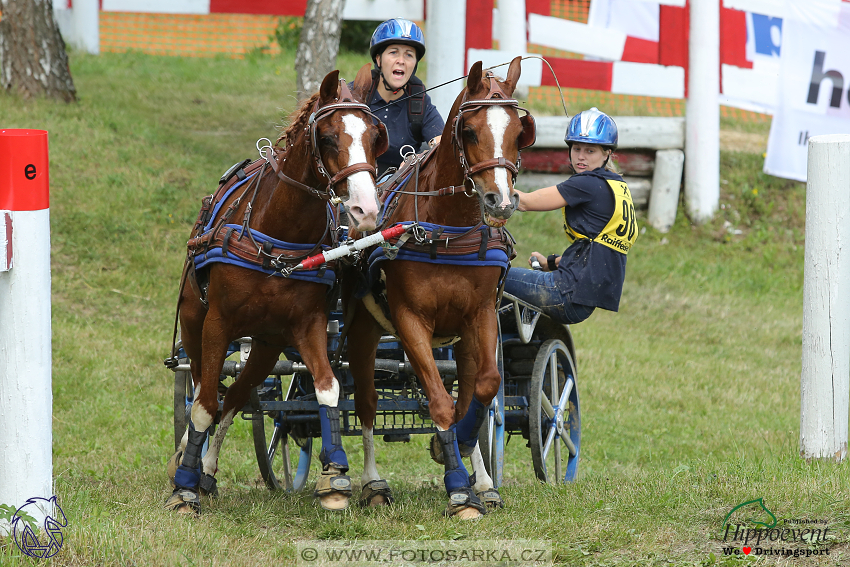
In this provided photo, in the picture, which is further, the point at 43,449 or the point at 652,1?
the point at 652,1

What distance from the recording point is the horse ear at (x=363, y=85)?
4.37 metres

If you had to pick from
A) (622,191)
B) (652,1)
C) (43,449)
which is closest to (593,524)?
(622,191)

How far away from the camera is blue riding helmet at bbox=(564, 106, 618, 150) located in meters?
5.23

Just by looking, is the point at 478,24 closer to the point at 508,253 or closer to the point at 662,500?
the point at 508,253

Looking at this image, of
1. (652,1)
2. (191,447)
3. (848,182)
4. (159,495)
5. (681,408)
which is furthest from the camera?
(652,1)

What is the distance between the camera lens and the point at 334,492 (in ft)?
14.6

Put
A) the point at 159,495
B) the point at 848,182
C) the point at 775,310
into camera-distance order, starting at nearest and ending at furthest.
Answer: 1. the point at 159,495
2. the point at 848,182
3. the point at 775,310

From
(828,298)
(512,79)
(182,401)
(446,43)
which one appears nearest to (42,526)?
(182,401)

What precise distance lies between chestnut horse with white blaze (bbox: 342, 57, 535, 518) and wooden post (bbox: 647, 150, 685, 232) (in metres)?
7.32

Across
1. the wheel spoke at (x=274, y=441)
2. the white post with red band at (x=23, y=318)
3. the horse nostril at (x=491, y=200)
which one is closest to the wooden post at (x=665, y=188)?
the wheel spoke at (x=274, y=441)

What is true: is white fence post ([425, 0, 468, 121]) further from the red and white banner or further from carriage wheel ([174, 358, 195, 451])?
carriage wheel ([174, 358, 195, 451])

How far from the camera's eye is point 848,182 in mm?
5371

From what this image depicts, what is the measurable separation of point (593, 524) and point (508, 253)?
4.54ft

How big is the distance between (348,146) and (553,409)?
2562 mm
